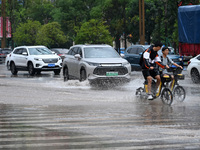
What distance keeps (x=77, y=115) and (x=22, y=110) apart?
1.69 m

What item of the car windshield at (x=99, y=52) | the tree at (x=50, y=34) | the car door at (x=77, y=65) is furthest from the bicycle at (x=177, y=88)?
the tree at (x=50, y=34)

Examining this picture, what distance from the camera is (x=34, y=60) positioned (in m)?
29.4

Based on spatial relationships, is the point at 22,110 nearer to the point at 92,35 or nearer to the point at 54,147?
the point at 54,147

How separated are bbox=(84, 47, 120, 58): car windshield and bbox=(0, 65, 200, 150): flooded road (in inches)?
220

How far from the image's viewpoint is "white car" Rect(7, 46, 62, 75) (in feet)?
96.3

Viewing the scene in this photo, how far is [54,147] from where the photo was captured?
7.08 meters

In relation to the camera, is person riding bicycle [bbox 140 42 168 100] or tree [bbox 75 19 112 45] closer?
person riding bicycle [bbox 140 42 168 100]

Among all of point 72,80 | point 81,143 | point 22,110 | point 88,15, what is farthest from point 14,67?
point 88,15

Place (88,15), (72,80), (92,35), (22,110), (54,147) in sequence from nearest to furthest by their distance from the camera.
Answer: (54,147)
(22,110)
(72,80)
(92,35)
(88,15)

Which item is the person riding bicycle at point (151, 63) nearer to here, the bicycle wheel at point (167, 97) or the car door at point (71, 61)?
the bicycle wheel at point (167, 97)

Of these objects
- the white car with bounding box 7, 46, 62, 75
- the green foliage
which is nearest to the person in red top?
the white car with bounding box 7, 46, 62, 75

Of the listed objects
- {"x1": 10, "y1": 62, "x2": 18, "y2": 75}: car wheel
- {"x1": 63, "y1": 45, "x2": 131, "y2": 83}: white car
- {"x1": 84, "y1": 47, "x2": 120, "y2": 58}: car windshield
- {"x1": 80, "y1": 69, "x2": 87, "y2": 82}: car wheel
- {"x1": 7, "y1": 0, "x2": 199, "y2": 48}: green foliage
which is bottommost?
{"x1": 10, "y1": 62, "x2": 18, "y2": 75}: car wheel

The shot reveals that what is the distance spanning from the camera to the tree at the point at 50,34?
7800cm

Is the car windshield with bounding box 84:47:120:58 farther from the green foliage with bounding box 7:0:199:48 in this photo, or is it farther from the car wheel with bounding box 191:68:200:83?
the green foliage with bounding box 7:0:199:48
